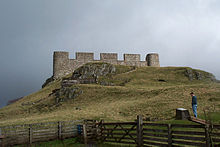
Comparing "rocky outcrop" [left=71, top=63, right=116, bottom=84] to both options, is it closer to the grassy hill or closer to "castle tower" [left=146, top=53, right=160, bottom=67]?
the grassy hill

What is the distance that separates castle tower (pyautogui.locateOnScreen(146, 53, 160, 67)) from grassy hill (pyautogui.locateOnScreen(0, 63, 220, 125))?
11147 millimetres

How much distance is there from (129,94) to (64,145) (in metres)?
23.4

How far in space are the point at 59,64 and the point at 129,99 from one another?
38.3 meters

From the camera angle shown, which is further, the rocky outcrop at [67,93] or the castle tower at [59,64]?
the castle tower at [59,64]

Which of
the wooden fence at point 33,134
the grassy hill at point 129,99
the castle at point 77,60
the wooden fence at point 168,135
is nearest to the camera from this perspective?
the wooden fence at point 168,135

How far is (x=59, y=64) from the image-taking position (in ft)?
210

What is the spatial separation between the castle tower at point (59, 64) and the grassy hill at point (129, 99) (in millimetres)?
A: 18755

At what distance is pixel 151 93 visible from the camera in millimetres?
33031

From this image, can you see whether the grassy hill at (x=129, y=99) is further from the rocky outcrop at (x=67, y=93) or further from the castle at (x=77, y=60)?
the castle at (x=77, y=60)

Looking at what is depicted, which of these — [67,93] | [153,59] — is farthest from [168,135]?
[153,59]

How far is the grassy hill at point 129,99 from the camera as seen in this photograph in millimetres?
23125

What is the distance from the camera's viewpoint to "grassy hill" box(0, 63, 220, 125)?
23125 millimetres

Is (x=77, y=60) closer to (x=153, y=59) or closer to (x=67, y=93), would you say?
(x=67, y=93)

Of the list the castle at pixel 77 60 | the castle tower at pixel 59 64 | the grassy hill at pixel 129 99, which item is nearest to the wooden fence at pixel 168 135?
the grassy hill at pixel 129 99
